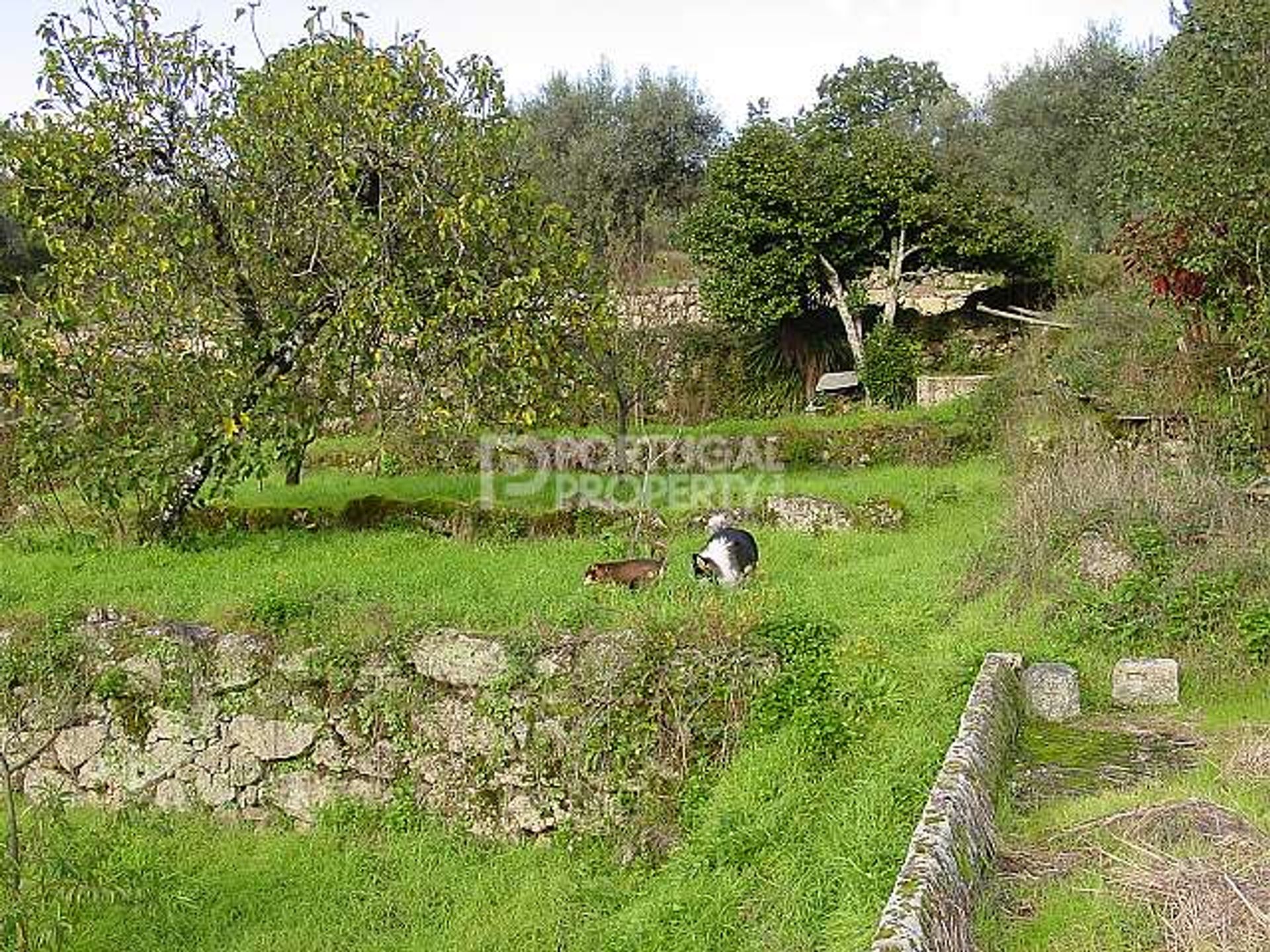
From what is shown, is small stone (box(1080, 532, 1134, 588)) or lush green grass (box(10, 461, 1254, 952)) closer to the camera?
lush green grass (box(10, 461, 1254, 952))

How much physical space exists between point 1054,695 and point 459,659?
427 centimetres

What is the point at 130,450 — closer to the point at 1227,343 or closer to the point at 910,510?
the point at 910,510

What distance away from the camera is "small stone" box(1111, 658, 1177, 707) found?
26.9 feet

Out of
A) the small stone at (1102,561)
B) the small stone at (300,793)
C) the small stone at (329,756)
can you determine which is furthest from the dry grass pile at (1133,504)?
the small stone at (300,793)

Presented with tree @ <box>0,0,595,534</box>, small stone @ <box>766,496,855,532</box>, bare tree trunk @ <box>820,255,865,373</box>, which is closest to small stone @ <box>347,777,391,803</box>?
tree @ <box>0,0,595,534</box>

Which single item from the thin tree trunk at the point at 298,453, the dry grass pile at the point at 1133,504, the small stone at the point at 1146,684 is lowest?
the small stone at the point at 1146,684

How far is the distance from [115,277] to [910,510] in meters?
8.97

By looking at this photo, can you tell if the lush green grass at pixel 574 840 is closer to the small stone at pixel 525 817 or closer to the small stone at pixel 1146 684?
the small stone at pixel 525 817

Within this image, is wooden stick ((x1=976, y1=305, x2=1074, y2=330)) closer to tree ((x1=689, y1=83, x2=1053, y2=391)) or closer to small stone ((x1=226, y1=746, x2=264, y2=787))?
tree ((x1=689, y1=83, x2=1053, y2=391))

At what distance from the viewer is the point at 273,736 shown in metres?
9.84

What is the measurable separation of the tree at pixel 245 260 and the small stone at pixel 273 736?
3558mm

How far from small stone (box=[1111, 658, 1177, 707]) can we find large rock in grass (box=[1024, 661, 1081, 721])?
369 millimetres

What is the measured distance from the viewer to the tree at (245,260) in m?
12.5

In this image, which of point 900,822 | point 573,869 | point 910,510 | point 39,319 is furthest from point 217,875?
point 910,510
